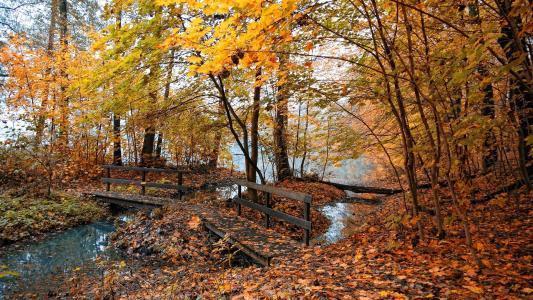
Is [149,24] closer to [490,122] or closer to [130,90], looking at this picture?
[130,90]

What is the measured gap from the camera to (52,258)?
274 inches

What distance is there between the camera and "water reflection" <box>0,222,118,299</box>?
219 inches

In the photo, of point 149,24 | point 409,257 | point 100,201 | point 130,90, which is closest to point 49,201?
point 100,201

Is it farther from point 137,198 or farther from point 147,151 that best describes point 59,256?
point 147,151

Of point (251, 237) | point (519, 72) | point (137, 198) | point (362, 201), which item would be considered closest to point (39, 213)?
point (137, 198)

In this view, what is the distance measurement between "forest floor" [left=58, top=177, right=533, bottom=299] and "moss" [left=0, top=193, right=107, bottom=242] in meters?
2.83

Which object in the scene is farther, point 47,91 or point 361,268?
point 47,91

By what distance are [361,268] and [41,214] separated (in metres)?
9.04

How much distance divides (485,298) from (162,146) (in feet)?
56.6

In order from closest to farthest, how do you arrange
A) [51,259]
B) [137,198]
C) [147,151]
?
1. [51,259]
2. [137,198]
3. [147,151]

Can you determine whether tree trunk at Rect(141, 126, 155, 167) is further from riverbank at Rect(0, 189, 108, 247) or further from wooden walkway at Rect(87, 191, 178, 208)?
riverbank at Rect(0, 189, 108, 247)

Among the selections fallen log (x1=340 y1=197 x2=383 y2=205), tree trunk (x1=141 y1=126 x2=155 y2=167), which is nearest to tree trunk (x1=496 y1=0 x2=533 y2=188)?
fallen log (x1=340 y1=197 x2=383 y2=205)

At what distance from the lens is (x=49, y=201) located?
10.2 m

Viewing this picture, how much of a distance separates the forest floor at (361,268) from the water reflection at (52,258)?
567 mm
